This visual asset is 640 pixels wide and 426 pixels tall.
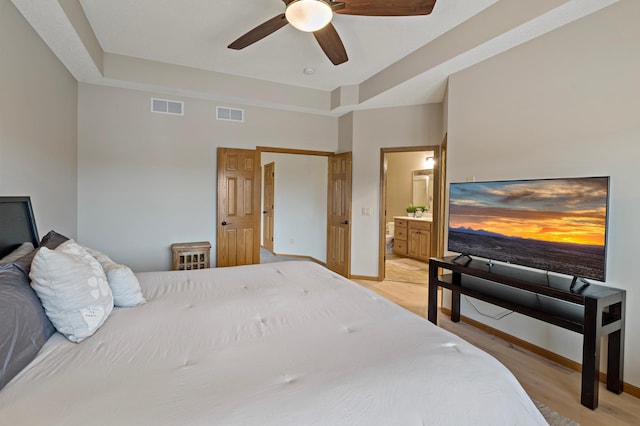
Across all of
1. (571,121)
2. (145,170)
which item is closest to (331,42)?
(571,121)

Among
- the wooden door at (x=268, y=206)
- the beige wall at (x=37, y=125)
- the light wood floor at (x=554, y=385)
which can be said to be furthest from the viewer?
the wooden door at (x=268, y=206)

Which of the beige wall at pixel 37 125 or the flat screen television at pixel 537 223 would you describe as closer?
the flat screen television at pixel 537 223

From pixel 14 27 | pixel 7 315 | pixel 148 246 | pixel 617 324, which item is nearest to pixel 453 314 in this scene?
pixel 617 324

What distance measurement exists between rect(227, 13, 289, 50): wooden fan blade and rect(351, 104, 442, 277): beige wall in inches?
95.1

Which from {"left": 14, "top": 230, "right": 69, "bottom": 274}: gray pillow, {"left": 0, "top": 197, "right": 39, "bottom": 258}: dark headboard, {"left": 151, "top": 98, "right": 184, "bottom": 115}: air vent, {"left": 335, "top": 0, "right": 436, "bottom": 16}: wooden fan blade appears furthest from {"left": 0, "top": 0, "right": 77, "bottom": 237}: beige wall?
{"left": 335, "top": 0, "right": 436, "bottom": 16}: wooden fan blade

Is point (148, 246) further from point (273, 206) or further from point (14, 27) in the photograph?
point (273, 206)

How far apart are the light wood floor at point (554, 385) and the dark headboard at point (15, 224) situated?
3452 millimetres

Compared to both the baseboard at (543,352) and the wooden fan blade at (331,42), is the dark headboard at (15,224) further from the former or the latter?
the baseboard at (543,352)

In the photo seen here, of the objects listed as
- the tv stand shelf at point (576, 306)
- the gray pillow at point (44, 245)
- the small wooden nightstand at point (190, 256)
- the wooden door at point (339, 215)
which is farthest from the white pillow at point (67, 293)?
the wooden door at point (339, 215)

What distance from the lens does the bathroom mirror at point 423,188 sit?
22.6ft

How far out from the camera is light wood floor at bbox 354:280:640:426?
6.23 feet

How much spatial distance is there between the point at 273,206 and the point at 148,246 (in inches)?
120

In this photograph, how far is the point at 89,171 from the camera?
150 inches

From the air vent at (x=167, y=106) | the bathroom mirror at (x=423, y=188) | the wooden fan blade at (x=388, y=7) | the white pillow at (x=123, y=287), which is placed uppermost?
the wooden fan blade at (x=388, y=7)
